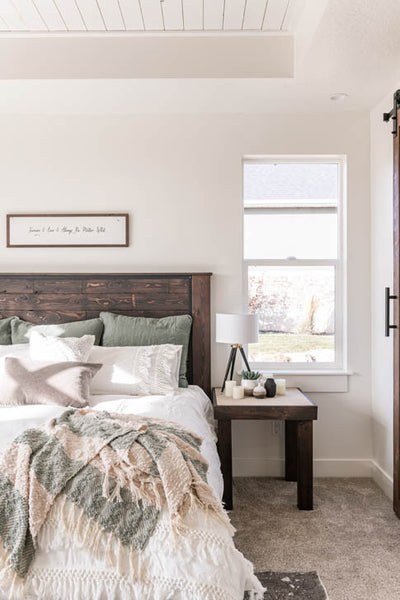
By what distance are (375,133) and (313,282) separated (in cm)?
110

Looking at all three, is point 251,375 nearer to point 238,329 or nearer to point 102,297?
point 238,329

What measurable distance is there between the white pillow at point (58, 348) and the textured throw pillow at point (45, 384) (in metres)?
0.16

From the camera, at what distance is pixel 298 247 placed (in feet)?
11.8

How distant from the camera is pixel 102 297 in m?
3.46

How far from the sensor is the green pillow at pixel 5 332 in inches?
131

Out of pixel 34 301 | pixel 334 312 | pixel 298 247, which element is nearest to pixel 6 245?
pixel 34 301

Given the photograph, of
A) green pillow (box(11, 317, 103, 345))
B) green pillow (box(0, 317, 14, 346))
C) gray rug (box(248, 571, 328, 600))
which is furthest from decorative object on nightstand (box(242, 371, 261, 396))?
green pillow (box(0, 317, 14, 346))

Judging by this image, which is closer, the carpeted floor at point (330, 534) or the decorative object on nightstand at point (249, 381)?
the carpeted floor at point (330, 534)

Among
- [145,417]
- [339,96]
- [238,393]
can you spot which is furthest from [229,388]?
[339,96]

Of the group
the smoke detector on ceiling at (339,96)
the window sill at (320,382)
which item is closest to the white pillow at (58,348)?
the window sill at (320,382)

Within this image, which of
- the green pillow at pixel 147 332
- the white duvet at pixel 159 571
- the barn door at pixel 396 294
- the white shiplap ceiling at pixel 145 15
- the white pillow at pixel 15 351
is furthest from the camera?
the green pillow at pixel 147 332

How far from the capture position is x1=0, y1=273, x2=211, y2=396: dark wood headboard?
345cm

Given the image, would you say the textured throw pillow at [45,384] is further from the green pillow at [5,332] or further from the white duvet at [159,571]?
the white duvet at [159,571]

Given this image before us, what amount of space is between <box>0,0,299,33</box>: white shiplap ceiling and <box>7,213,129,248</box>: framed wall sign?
118 centimetres
